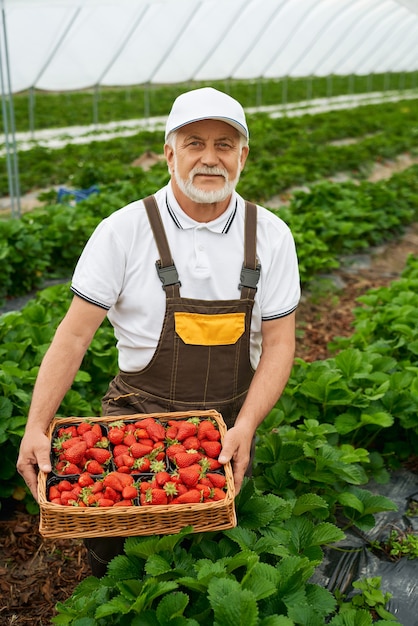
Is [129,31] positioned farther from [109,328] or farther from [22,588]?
[22,588]

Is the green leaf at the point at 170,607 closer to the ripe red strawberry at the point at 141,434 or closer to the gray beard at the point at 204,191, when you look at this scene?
the ripe red strawberry at the point at 141,434

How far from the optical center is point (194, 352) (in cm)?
271

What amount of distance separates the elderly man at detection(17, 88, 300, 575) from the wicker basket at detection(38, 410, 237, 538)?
36 cm

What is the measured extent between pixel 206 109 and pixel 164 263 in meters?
0.56

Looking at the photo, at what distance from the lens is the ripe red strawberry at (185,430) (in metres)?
2.44

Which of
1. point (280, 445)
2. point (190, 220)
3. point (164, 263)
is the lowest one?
point (280, 445)

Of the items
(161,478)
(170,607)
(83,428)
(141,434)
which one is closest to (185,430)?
(141,434)

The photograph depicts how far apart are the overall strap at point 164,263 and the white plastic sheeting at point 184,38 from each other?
568cm

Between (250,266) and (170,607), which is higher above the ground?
(250,266)

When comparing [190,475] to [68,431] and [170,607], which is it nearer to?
[170,607]

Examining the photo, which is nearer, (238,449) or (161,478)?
(161,478)

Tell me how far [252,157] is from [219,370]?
402 inches

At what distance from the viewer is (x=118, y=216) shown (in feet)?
8.71

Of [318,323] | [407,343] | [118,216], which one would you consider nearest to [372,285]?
[318,323]
